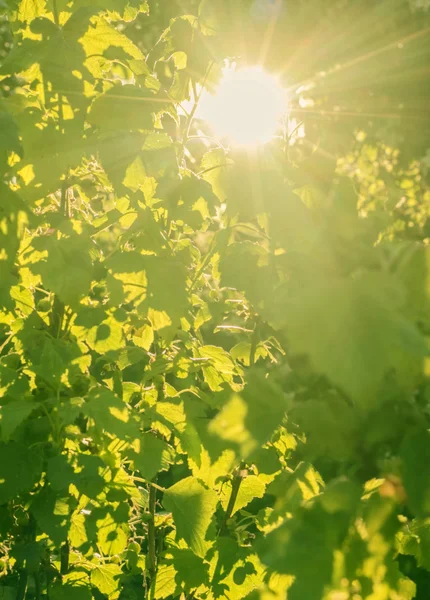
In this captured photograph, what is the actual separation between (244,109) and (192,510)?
1.31 m

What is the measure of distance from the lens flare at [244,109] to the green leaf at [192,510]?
3.83 feet

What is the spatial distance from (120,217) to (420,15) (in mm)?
14220

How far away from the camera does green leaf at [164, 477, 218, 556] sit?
1.90 meters

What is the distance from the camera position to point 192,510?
193cm

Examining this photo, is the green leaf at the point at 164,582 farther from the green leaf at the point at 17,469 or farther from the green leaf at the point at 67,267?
the green leaf at the point at 67,267

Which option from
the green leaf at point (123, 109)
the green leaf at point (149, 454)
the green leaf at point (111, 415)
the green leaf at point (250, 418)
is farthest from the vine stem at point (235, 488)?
the green leaf at point (123, 109)

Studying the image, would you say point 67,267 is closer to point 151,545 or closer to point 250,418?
point 250,418

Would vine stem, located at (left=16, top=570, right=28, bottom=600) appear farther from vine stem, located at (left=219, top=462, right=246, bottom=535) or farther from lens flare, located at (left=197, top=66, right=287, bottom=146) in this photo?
lens flare, located at (left=197, top=66, right=287, bottom=146)

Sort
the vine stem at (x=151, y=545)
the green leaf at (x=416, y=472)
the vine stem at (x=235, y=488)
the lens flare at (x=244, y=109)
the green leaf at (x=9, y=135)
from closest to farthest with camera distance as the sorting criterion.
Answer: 1. the green leaf at (x=416, y=472)
2. the green leaf at (x=9, y=135)
3. the lens flare at (x=244, y=109)
4. the vine stem at (x=235, y=488)
5. the vine stem at (x=151, y=545)

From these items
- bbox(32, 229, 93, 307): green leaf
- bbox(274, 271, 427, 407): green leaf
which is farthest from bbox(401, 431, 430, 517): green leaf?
bbox(32, 229, 93, 307): green leaf

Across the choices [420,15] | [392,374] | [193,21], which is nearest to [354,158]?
[420,15]

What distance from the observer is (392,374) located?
0.91 meters

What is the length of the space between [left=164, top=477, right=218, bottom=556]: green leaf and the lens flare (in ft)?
3.83

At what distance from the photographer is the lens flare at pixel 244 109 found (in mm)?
1708
